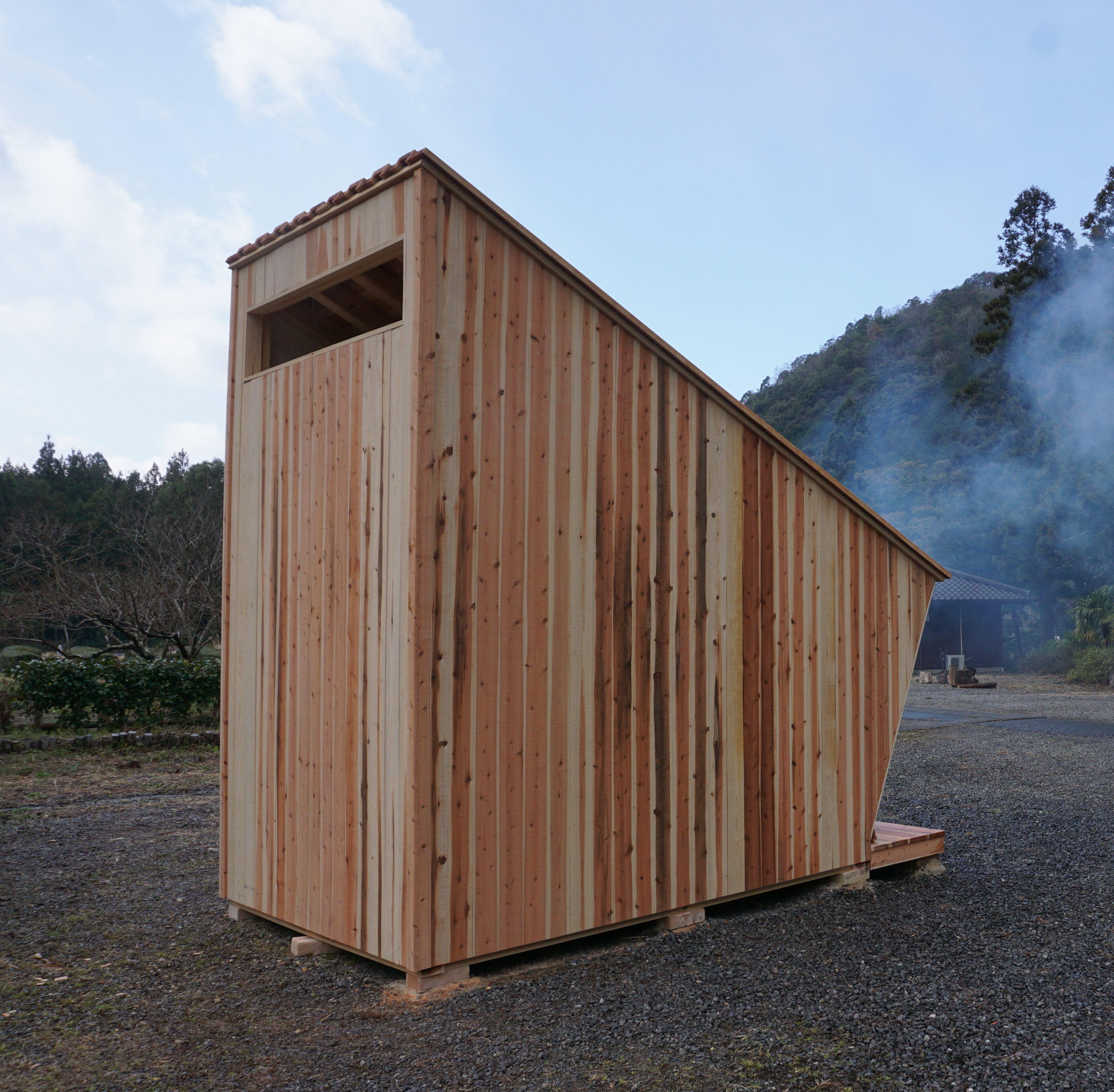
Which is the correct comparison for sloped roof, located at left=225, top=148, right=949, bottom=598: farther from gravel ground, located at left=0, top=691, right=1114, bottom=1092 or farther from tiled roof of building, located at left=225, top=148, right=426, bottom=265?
gravel ground, located at left=0, top=691, right=1114, bottom=1092

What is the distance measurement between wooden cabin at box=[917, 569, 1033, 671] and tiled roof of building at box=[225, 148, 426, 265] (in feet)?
85.0

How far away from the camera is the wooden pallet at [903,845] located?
5.11 metres

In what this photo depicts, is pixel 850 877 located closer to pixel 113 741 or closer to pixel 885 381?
pixel 113 741

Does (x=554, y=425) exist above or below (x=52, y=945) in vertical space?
above

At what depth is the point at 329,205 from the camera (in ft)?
12.8

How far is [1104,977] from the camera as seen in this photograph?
3631 millimetres

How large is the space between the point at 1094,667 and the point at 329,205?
24.1 m

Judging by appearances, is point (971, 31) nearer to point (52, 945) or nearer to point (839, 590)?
point (839, 590)

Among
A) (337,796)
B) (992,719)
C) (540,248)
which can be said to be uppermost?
(540,248)

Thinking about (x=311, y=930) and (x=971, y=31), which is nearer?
(x=311, y=930)

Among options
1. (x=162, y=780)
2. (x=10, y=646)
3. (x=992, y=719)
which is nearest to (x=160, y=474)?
(x=10, y=646)

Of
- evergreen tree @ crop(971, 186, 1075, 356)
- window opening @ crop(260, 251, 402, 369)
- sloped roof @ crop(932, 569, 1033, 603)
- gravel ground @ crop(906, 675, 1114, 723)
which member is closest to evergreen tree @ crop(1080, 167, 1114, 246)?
evergreen tree @ crop(971, 186, 1075, 356)

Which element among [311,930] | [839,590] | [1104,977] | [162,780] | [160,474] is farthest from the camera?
[160,474]

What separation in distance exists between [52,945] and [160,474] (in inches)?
784
